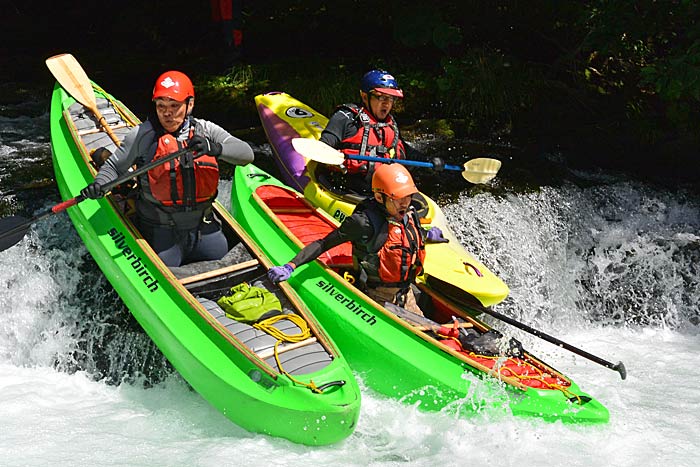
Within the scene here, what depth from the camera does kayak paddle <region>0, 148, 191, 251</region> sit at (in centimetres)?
438

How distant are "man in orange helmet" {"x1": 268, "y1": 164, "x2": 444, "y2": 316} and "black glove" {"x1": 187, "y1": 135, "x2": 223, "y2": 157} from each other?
30.3 inches

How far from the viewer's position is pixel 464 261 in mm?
5082

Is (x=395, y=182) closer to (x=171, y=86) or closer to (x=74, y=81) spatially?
(x=171, y=86)

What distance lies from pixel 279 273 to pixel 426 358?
992 millimetres

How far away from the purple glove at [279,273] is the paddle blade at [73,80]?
256cm

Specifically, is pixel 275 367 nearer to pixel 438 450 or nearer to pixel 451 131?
pixel 438 450

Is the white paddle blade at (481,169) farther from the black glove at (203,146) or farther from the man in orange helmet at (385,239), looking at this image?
the black glove at (203,146)

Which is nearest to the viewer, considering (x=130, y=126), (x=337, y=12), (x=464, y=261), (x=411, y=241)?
(x=411, y=241)

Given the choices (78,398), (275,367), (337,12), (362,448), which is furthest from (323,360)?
(337,12)

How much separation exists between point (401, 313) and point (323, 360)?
2.17 feet

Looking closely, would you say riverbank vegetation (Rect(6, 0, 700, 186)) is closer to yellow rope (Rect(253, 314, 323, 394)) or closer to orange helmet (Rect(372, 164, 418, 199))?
orange helmet (Rect(372, 164, 418, 199))

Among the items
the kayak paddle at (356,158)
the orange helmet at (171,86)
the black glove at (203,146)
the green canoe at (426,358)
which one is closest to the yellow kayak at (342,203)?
the green canoe at (426,358)

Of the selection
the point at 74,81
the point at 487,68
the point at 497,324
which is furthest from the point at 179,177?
the point at 487,68

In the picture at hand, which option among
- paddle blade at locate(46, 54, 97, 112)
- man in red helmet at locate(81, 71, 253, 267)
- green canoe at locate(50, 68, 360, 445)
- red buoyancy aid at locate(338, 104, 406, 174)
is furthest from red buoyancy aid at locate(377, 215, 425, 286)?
paddle blade at locate(46, 54, 97, 112)
